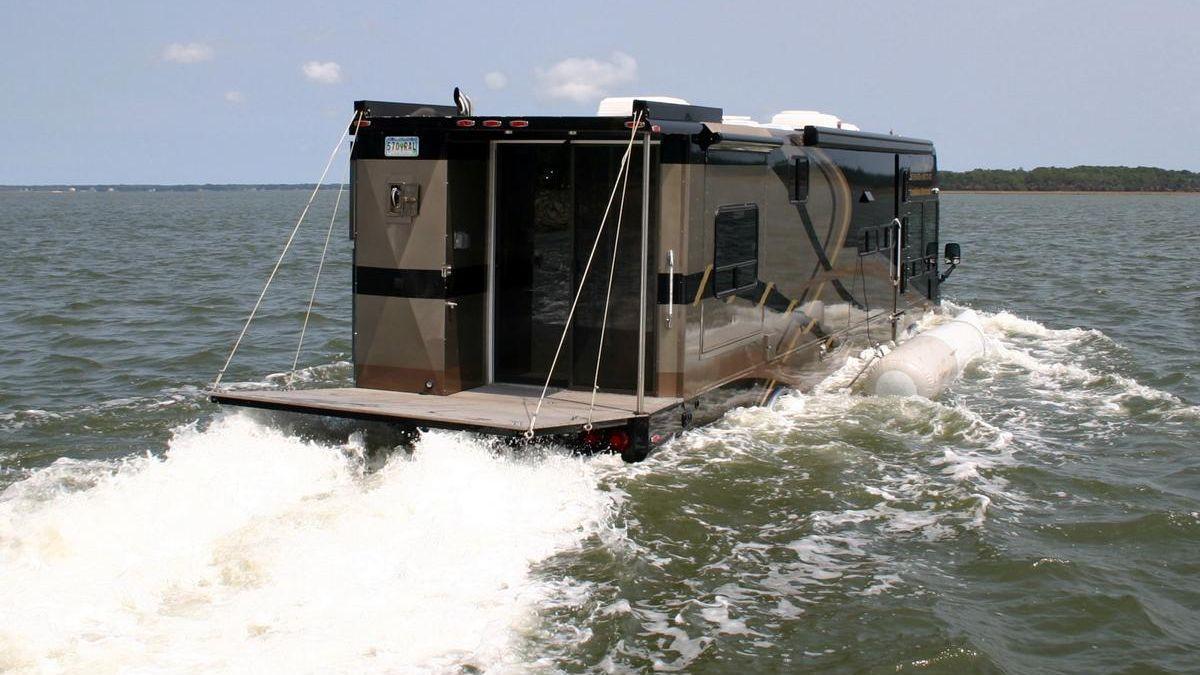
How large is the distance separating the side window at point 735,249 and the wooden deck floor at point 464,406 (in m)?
1.22

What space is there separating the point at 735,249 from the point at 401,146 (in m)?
2.84

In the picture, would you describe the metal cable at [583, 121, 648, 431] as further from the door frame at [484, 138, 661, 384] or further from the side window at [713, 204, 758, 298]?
the side window at [713, 204, 758, 298]

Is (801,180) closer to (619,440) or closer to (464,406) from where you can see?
(619,440)

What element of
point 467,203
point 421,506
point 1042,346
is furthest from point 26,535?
point 1042,346

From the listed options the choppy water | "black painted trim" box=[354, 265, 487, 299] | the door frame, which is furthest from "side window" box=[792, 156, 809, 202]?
"black painted trim" box=[354, 265, 487, 299]

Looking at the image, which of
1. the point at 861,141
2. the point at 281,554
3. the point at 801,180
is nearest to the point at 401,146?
the point at 281,554

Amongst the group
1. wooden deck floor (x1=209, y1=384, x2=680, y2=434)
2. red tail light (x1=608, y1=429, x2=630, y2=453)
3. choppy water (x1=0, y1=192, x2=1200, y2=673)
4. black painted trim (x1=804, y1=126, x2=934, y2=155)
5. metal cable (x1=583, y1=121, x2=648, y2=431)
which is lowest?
choppy water (x1=0, y1=192, x2=1200, y2=673)

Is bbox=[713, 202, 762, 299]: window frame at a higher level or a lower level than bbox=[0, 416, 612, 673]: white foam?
higher

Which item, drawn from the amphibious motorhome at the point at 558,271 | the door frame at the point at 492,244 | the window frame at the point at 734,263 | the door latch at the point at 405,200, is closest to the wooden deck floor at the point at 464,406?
the amphibious motorhome at the point at 558,271

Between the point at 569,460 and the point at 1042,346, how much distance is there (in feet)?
33.7

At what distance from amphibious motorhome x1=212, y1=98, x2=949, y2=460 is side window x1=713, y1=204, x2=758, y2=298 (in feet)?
0.08

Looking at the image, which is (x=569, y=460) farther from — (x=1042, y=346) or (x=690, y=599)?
(x=1042, y=346)

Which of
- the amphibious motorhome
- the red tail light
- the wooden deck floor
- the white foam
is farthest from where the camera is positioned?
the amphibious motorhome

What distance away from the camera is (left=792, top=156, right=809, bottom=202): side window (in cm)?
1209
